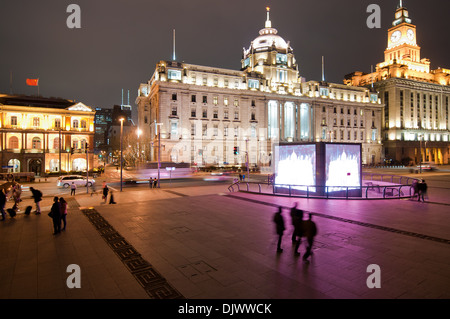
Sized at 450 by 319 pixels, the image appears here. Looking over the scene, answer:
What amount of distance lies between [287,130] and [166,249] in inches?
2661

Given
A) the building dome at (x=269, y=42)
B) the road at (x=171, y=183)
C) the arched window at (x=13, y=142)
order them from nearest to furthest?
the road at (x=171, y=183) → the arched window at (x=13, y=142) → the building dome at (x=269, y=42)

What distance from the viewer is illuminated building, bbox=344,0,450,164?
85375mm

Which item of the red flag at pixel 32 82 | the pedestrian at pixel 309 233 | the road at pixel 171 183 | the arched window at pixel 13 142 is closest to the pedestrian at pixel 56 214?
the pedestrian at pixel 309 233

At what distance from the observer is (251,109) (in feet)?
222

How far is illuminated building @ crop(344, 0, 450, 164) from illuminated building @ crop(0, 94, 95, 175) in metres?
86.5

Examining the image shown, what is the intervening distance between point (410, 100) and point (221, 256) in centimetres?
10329

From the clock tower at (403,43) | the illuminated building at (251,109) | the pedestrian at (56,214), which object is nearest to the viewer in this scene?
the pedestrian at (56,214)

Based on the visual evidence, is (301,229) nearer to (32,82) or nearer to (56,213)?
(56,213)

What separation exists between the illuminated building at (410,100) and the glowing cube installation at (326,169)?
76.2m

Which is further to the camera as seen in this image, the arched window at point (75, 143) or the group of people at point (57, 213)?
the arched window at point (75, 143)

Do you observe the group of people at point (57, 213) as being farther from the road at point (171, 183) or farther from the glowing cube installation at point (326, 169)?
the road at point (171, 183)

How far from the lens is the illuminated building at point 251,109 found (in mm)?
60344

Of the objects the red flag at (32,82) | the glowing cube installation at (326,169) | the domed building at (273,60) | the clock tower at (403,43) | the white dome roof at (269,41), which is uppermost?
the clock tower at (403,43)

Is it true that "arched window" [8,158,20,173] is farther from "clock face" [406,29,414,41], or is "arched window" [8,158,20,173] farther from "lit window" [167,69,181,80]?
"clock face" [406,29,414,41]
